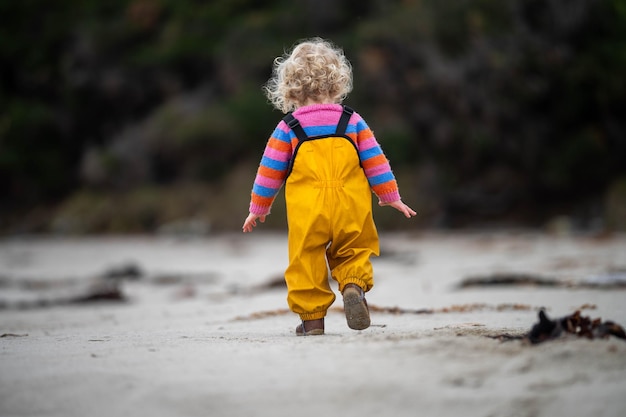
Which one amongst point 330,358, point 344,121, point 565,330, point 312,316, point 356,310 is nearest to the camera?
point 330,358

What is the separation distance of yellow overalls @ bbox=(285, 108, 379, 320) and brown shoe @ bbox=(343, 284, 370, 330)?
84mm

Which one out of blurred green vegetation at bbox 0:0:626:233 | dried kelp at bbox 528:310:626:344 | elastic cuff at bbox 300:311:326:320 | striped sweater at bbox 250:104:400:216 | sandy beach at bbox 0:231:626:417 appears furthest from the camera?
blurred green vegetation at bbox 0:0:626:233

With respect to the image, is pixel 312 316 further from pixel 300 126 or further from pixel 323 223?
pixel 300 126

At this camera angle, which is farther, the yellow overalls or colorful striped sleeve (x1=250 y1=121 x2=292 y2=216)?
colorful striped sleeve (x1=250 y1=121 x2=292 y2=216)

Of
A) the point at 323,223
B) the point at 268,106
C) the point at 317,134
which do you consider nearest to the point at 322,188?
the point at 323,223

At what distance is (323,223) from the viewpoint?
10.8ft

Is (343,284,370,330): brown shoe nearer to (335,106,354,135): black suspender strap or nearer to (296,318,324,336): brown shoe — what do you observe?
(296,318,324,336): brown shoe

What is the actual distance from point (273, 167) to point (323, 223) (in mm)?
336

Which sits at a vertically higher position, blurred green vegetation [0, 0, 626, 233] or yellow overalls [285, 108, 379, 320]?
blurred green vegetation [0, 0, 626, 233]

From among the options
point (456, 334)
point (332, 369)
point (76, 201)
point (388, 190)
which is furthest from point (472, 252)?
point (76, 201)

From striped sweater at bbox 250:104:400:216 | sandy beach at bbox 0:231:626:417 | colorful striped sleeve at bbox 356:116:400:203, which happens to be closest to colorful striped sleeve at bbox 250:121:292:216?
striped sweater at bbox 250:104:400:216

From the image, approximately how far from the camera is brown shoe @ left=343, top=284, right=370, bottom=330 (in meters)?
3.21

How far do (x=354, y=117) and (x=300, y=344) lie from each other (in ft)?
3.73

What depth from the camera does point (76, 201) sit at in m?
17.5
